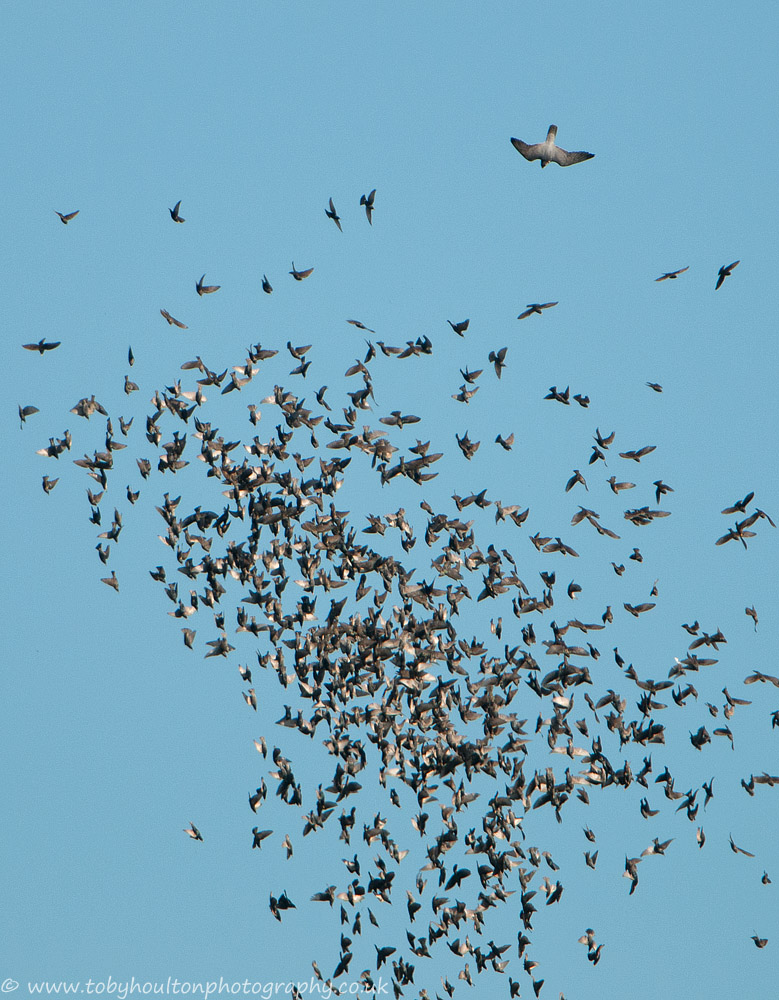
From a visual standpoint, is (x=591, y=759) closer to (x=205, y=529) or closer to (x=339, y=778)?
(x=339, y=778)

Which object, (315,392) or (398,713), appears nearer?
(398,713)

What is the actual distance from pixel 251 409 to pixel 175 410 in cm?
205

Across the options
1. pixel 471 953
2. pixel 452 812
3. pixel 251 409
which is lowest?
pixel 471 953

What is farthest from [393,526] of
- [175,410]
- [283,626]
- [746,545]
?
[746,545]

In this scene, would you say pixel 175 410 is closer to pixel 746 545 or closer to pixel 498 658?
pixel 498 658

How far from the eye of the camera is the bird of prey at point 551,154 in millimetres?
29562

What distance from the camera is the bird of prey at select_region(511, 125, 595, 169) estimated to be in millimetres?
29562

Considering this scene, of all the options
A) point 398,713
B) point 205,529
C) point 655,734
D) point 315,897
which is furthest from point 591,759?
point 205,529

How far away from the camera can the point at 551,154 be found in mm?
29875

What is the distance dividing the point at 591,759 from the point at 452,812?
3.85m

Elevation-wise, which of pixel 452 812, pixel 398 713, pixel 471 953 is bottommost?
pixel 471 953

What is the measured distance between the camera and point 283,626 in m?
34.8

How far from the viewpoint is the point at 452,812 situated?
34.1m

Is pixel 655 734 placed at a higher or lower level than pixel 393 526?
lower
